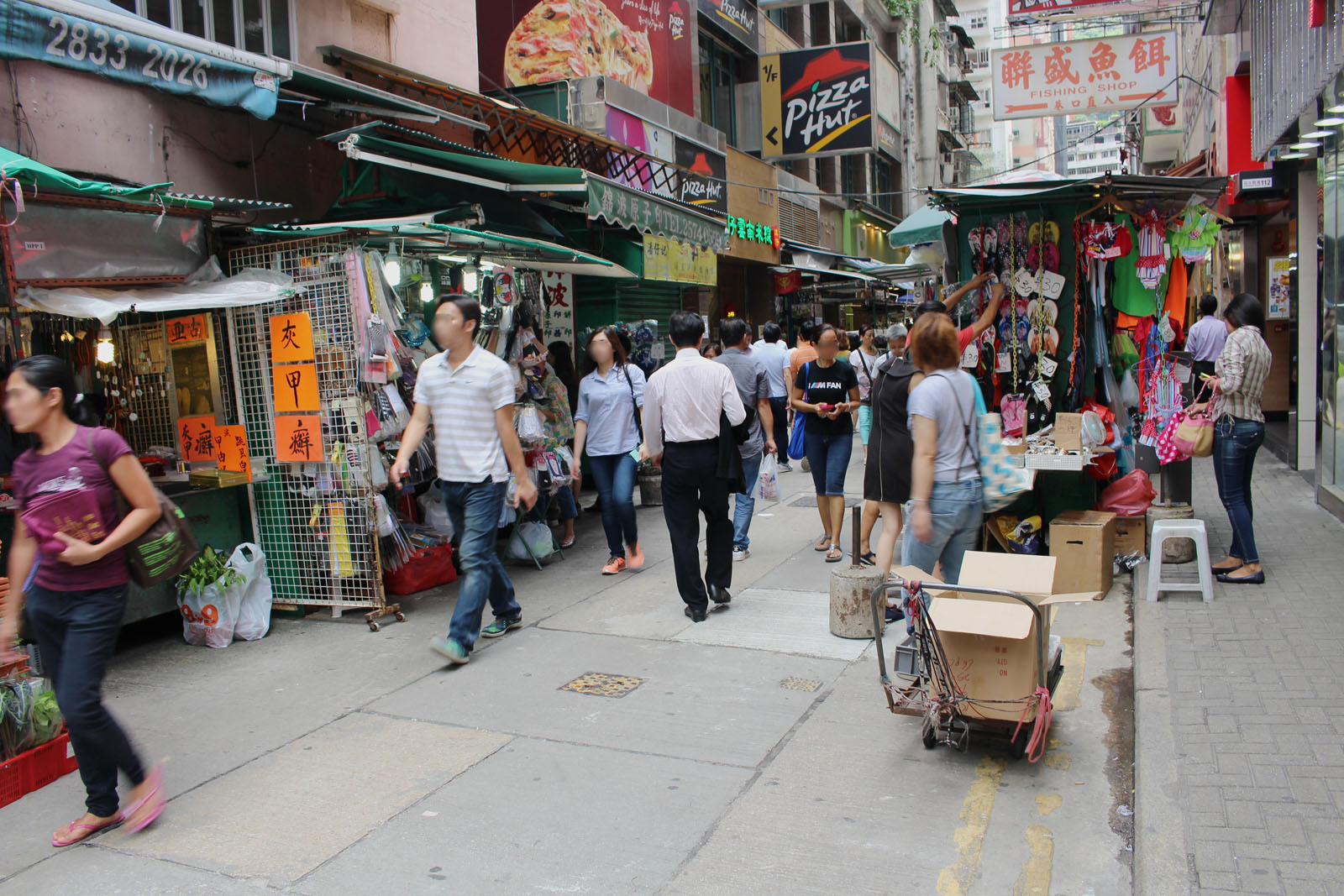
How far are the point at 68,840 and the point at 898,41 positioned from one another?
3409 centimetres

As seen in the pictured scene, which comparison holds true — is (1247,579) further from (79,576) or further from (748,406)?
(79,576)

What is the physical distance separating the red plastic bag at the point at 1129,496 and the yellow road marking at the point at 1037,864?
3.96 meters

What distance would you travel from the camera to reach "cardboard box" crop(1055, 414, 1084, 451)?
666 centimetres

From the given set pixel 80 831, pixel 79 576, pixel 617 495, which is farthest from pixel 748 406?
pixel 80 831

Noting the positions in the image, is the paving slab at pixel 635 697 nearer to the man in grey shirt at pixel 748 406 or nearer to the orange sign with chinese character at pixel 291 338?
the man in grey shirt at pixel 748 406

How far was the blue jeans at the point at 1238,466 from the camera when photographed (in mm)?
6301

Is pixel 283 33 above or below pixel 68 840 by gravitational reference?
above

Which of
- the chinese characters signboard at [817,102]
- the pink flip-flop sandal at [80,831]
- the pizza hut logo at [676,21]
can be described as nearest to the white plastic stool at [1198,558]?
the pink flip-flop sandal at [80,831]

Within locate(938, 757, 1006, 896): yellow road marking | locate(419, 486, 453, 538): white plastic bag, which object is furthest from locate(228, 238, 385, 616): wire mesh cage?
locate(938, 757, 1006, 896): yellow road marking

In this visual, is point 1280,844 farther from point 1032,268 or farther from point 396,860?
point 1032,268

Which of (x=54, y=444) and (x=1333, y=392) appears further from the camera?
(x=1333, y=392)

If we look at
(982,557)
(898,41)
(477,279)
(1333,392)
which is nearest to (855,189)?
(898,41)

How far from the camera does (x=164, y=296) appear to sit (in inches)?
232

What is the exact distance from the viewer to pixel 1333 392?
8.65m
